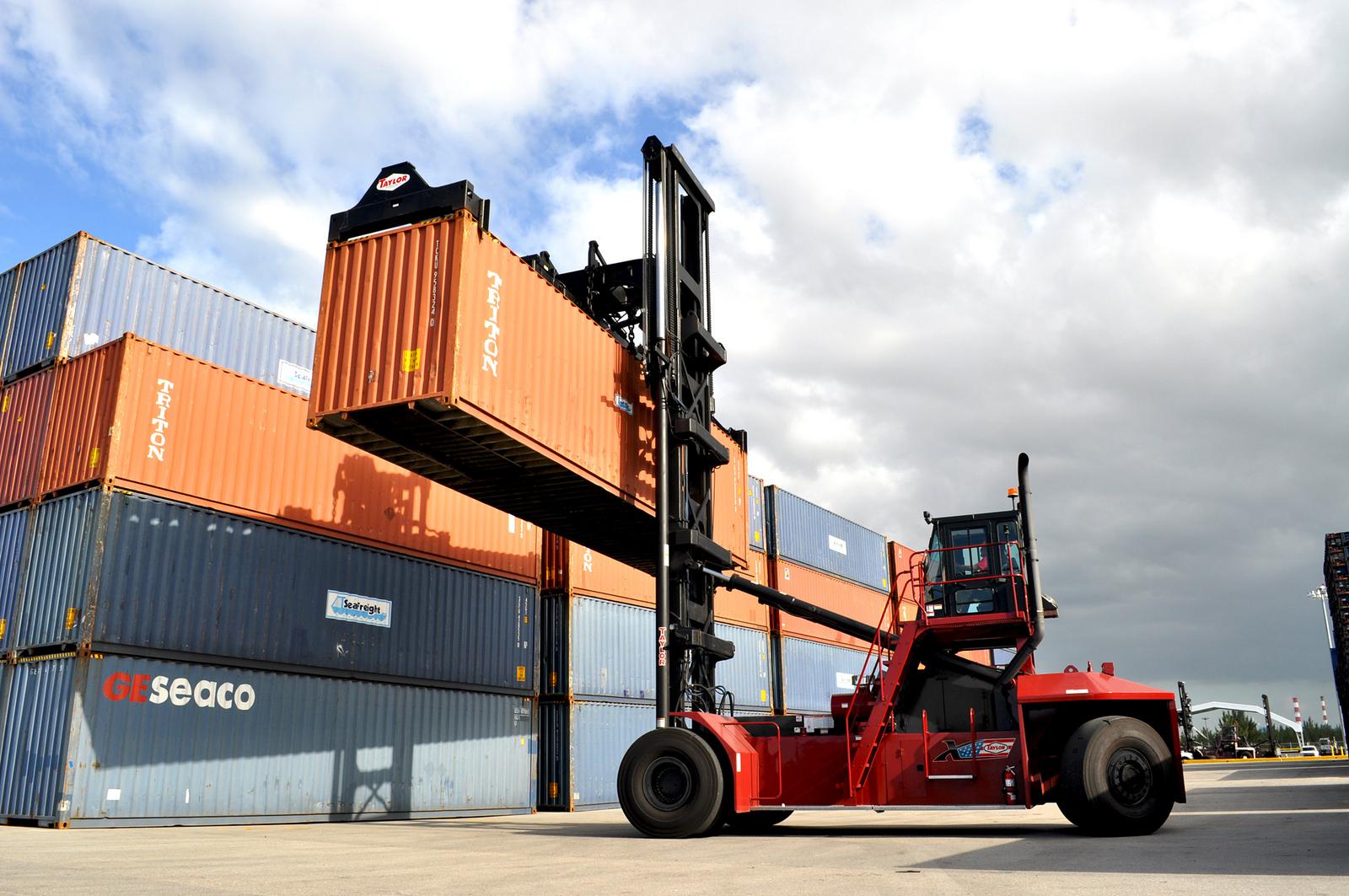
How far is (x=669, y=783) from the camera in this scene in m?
12.2

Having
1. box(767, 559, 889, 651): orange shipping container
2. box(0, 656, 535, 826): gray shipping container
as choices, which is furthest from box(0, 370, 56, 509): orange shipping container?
box(767, 559, 889, 651): orange shipping container

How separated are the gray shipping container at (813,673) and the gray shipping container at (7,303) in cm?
2093

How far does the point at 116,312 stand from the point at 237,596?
5.36 meters

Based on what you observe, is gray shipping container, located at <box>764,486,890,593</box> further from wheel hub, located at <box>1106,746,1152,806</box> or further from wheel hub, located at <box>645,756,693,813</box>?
wheel hub, located at <box>1106,746,1152,806</box>

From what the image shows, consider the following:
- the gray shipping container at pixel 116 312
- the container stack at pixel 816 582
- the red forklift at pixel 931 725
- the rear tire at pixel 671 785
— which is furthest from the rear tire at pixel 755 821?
the container stack at pixel 816 582

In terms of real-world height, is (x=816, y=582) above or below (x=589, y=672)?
above

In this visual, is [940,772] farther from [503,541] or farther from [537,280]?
[503,541]

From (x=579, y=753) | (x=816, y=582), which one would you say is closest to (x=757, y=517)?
(x=816, y=582)

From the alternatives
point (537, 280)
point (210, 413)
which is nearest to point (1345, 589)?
point (537, 280)

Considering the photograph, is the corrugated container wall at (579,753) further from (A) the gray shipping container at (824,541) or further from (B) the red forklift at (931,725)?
(A) the gray shipping container at (824,541)

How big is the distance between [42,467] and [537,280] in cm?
892

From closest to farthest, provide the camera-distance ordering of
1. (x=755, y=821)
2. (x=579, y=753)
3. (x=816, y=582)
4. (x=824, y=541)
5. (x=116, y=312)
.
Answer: (x=755, y=821), (x=116, y=312), (x=579, y=753), (x=816, y=582), (x=824, y=541)

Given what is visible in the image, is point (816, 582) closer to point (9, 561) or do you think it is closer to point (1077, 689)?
point (1077, 689)

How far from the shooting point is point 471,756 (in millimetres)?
18922
